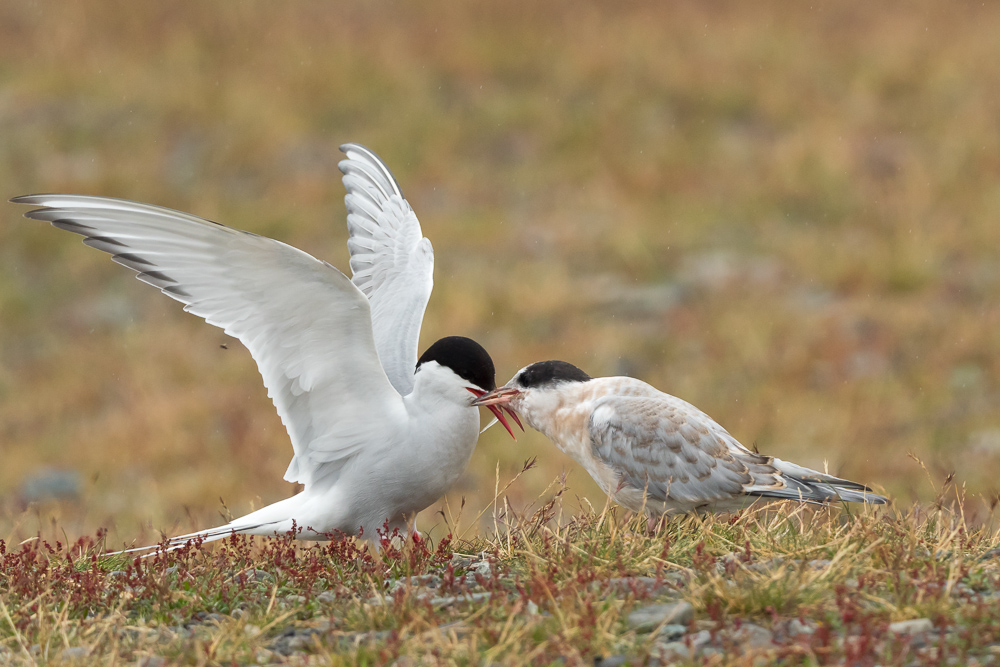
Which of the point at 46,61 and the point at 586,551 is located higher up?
the point at 46,61

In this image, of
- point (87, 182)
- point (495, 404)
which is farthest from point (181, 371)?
point (495, 404)

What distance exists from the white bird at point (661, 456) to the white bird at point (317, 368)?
0.29 meters

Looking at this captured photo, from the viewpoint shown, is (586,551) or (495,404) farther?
(495,404)

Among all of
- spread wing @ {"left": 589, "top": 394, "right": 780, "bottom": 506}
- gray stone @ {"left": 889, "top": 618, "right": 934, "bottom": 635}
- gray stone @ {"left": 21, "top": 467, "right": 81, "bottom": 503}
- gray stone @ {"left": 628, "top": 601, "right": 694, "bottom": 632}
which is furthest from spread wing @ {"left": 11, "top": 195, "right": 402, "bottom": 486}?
gray stone @ {"left": 21, "top": 467, "right": 81, "bottom": 503}

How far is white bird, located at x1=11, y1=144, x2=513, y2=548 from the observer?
4.85 meters

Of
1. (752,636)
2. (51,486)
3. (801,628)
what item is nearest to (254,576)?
(752,636)

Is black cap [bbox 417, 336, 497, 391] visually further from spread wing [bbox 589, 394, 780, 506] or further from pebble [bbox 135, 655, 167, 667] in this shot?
pebble [bbox 135, 655, 167, 667]

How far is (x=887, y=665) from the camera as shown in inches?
136

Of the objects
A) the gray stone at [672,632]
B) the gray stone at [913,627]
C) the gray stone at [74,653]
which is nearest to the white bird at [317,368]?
the gray stone at [74,653]

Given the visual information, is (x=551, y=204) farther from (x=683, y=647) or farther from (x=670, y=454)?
(x=683, y=647)

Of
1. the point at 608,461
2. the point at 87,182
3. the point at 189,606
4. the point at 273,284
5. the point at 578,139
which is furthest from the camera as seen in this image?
the point at 578,139

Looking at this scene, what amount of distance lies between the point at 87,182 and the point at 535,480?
9.33m

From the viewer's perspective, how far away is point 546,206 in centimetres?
1641

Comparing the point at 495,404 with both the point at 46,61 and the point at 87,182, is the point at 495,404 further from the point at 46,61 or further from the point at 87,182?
the point at 46,61
